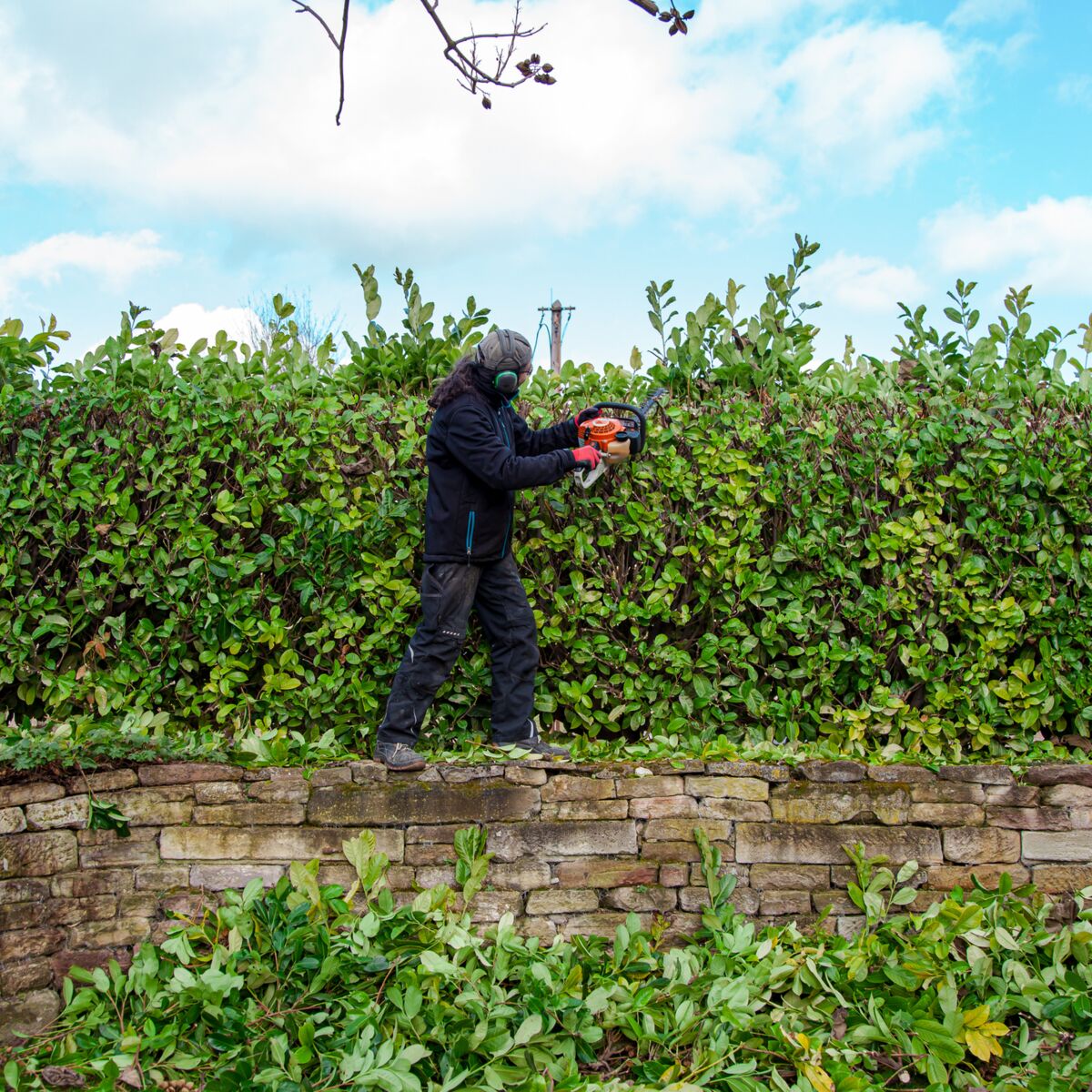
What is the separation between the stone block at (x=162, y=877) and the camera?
14.2 feet

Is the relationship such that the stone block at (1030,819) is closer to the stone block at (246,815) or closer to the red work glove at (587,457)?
the red work glove at (587,457)

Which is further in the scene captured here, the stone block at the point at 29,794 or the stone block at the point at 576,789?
the stone block at the point at 576,789

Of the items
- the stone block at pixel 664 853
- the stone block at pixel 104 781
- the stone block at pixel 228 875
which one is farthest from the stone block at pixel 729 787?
the stone block at pixel 104 781

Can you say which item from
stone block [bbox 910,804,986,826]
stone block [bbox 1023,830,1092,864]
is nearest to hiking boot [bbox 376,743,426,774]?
stone block [bbox 910,804,986,826]

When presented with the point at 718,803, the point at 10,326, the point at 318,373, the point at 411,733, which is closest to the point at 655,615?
the point at 718,803

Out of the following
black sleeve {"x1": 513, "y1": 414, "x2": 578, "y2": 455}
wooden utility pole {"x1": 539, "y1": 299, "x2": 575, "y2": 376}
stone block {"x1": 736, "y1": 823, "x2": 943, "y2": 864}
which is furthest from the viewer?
wooden utility pole {"x1": 539, "y1": 299, "x2": 575, "y2": 376}

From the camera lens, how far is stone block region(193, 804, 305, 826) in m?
4.41

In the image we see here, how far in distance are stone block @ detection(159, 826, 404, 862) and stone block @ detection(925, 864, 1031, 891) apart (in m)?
2.42

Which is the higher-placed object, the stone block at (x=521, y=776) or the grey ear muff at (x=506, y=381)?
the grey ear muff at (x=506, y=381)

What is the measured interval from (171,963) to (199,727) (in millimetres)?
1232

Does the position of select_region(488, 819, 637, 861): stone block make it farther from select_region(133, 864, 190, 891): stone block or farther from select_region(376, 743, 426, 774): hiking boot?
select_region(133, 864, 190, 891): stone block

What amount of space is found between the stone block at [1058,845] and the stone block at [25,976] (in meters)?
4.29

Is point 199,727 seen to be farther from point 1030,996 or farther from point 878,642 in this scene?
point 1030,996

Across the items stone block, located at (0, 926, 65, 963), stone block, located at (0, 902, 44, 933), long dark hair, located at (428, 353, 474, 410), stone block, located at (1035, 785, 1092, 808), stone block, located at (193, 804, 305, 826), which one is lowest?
stone block, located at (0, 926, 65, 963)
